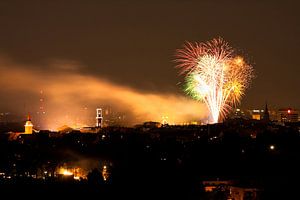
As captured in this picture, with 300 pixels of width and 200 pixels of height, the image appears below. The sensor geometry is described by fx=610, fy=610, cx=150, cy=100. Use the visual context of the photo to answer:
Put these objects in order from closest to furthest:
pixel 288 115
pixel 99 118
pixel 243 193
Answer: pixel 243 193, pixel 288 115, pixel 99 118

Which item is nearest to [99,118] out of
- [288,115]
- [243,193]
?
[288,115]

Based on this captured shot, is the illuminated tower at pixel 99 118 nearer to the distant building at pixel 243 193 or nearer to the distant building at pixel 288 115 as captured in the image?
the distant building at pixel 288 115

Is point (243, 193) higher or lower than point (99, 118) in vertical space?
lower

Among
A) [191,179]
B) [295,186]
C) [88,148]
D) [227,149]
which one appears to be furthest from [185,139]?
[295,186]

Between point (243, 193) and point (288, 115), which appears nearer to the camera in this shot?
point (243, 193)

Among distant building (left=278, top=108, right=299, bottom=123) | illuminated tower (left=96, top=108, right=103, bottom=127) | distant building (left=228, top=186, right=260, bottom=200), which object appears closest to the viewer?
distant building (left=228, top=186, right=260, bottom=200)

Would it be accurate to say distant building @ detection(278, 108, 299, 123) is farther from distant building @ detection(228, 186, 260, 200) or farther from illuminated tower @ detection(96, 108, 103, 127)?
distant building @ detection(228, 186, 260, 200)

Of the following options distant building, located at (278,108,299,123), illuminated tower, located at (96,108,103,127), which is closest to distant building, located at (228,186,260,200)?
distant building, located at (278,108,299,123)

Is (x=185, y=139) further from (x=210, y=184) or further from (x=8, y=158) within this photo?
(x=210, y=184)

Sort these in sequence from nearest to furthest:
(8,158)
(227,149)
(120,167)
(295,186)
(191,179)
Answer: (295,186)
(191,179)
(120,167)
(227,149)
(8,158)

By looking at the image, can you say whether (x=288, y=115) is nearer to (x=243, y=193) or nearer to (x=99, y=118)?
(x=99, y=118)

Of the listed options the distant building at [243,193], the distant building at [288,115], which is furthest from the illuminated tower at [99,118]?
the distant building at [243,193]
